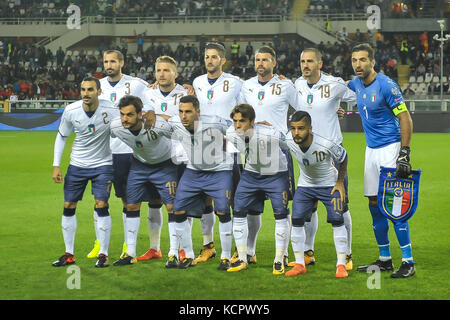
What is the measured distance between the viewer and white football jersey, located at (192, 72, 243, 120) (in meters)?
8.45

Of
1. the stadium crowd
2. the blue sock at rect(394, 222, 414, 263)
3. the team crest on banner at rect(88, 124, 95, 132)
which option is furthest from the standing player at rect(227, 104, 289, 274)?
the stadium crowd

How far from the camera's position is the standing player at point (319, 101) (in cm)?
793

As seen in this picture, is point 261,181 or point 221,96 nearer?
point 261,181

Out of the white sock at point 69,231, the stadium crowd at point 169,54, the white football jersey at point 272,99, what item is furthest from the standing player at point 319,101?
the stadium crowd at point 169,54

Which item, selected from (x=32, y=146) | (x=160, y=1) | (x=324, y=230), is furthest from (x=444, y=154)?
(x=160, y=1)

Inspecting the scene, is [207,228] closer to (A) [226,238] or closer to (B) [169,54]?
(A) [226,238]

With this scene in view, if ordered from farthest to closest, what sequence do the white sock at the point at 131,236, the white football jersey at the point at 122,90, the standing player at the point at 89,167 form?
1. the white football jersey at the point at 122,90
2. the white sock at the point at 131,236
3. the standing player at the point at 89,167

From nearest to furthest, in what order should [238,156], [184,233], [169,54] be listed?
1. [184,233]
2. [238,156]
3. [169,54]

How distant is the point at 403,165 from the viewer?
7016mm

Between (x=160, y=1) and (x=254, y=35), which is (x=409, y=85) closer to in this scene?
(x=254, y=35)

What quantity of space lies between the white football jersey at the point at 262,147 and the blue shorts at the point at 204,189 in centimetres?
34

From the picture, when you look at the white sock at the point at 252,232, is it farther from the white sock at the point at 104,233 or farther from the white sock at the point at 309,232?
the white sock at the point at 104,233

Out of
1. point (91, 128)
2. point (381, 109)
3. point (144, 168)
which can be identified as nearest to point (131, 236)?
point (144, 168)

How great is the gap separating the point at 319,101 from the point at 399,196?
56.8 inches
